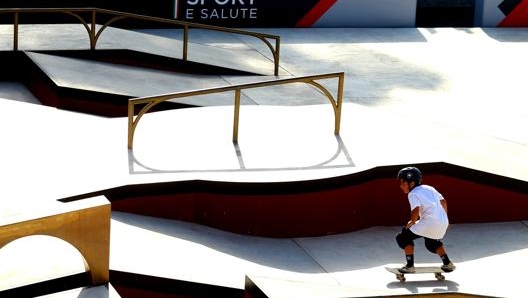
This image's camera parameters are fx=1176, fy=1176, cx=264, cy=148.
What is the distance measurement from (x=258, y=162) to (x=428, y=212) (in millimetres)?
2527

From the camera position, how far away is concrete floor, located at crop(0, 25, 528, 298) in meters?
10.9

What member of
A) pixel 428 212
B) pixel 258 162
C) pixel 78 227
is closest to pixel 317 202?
pixel 258 162

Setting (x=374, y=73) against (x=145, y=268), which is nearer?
(x=145, y=268)

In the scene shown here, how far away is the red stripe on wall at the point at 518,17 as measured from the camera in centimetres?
2488

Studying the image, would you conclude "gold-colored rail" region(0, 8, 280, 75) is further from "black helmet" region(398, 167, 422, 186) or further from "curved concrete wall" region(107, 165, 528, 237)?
"black helmet" region(398, 167, 422, 186)

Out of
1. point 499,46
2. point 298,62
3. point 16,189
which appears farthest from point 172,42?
point 16,189

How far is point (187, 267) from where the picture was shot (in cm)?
1048

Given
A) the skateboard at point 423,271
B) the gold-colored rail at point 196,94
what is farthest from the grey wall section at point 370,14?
the skateboard at point 423,271

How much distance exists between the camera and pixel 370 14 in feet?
79.4

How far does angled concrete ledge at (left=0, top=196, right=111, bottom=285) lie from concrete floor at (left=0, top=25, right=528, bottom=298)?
13.4 inches

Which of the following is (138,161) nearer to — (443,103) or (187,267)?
(187,267)

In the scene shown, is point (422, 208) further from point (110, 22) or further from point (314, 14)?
point (314, 14)

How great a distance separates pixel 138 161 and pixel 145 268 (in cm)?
248

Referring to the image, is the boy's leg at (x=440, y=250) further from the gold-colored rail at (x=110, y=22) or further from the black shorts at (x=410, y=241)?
the gold-colored rail at (x=110, y=22)
